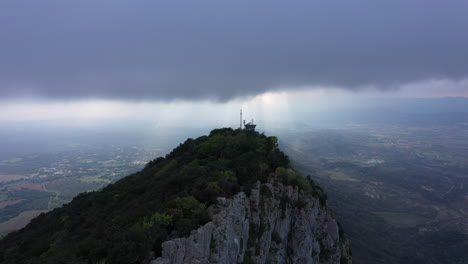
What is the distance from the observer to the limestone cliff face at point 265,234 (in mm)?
10312

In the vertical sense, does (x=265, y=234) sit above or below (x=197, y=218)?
below

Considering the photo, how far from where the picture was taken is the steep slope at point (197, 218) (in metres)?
9.64

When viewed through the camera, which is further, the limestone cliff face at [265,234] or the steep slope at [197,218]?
the limestone cliff face at [265,234]

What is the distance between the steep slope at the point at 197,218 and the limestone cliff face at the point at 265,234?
0.07 m

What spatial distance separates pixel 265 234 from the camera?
53.7ft

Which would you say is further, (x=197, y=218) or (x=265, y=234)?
(x=265, y=234)

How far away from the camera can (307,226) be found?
69.9ft

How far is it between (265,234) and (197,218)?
7299 mm

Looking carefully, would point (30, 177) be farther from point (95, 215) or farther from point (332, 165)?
point (332, 165)

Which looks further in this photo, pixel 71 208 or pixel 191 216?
pixel 71 208

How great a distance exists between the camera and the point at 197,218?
1148 centimetres

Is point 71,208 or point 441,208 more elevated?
point 71,208

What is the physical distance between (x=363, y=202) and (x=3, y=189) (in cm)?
13193

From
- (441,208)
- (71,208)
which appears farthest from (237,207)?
(441,208)
